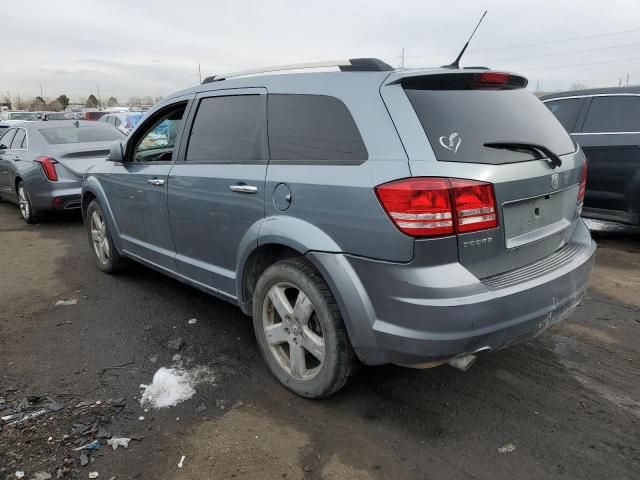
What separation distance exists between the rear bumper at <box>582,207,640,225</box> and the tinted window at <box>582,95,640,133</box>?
93cm

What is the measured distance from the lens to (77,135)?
839cm

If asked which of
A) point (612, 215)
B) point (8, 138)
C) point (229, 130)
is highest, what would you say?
point (229, 130)

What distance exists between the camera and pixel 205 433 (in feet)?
8.91

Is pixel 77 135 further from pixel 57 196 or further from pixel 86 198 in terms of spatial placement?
pixel 86 198

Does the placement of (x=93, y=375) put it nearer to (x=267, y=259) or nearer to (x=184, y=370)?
(x=184, y=370)

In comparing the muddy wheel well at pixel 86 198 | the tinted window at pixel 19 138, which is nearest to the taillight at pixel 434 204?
the muddy wheel well at pixel 86 198

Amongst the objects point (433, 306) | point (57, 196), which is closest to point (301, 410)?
point (433, 306)

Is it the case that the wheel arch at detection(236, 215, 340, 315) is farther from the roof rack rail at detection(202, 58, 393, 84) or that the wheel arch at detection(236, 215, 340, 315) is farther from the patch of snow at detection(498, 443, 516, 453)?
the patch of snow at detection(498, 443, 516, 453)

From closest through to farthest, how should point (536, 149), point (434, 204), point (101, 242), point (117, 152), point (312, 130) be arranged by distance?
point (434, 204)
point (536, 149)
point (312, 130)
point (117, 152)
point (101, 242)

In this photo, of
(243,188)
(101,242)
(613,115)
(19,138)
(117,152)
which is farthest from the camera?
(19,138)

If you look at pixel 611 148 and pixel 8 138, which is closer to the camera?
pixel 611 148

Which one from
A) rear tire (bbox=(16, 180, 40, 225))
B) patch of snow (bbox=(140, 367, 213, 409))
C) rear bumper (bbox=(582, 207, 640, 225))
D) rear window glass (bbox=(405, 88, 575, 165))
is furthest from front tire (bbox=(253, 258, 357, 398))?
rear tire (bbox=(16, 180, 40, 225))

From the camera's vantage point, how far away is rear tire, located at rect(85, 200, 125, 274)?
514 centimetres

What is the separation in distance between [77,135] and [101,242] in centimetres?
388
